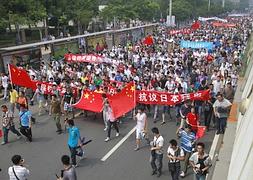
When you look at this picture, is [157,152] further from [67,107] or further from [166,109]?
[67,107]

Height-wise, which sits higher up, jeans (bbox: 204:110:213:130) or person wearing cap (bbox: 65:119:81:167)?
person wearing cap (bbox: 65:119:81:167)

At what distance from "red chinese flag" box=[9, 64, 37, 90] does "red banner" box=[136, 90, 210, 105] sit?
4669 millimetres

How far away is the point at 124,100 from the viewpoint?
13508 mm

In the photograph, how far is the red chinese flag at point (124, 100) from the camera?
13.4 m

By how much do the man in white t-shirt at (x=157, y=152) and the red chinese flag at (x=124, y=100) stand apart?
138 inches

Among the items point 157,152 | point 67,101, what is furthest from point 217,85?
point 157,152

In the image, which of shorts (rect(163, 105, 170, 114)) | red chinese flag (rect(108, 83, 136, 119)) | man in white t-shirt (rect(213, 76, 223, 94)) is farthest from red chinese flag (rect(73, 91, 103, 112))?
man in white t-shirt (rect(213, 76, 223, 94))

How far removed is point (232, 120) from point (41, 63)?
13291mm

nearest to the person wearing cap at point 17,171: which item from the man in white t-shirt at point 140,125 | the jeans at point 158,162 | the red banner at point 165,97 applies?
the jeans at point 158,162

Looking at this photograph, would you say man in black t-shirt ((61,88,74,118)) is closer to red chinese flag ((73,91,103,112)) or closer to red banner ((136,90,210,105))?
red chinese flag ((73,91,103,112))

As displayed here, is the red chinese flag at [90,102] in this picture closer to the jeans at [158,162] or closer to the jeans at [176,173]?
the jeans at [158,162]

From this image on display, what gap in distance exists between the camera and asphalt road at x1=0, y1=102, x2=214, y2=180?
10.2 m

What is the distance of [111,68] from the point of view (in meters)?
20.6

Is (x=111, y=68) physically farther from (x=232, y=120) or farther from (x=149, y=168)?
(x=149, y=168)
